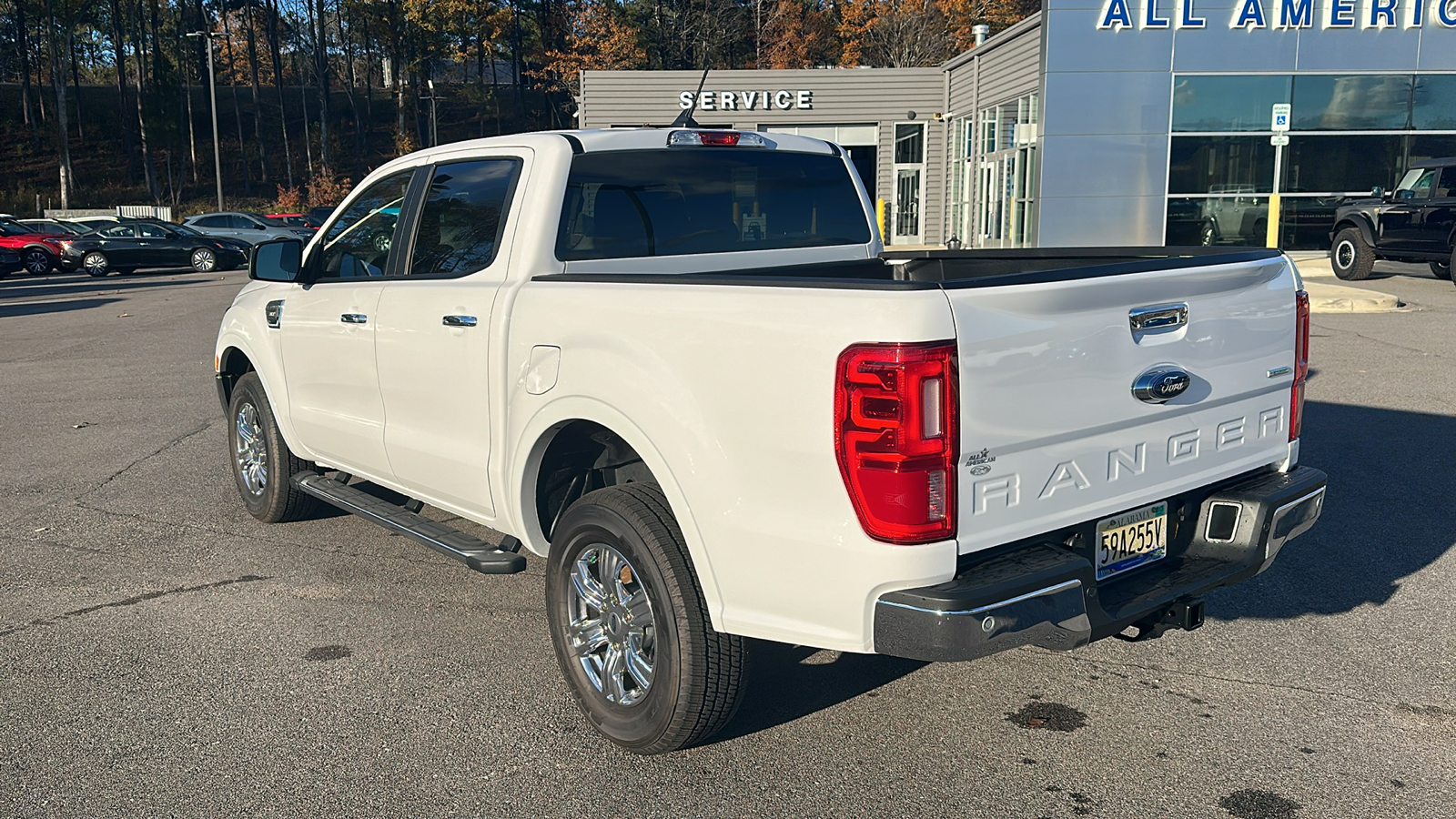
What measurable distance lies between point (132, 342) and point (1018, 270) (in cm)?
1371

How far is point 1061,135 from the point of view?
26391mm

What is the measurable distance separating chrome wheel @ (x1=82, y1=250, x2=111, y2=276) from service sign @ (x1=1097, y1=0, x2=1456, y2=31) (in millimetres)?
25223

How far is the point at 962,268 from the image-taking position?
16.2 feet

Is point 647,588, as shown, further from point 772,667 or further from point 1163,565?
point 1163,565

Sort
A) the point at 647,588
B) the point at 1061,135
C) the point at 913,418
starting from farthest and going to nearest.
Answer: the point at 1061,135 < the point at 647,588 < the point at 913,418

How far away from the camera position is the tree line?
60.1 metres

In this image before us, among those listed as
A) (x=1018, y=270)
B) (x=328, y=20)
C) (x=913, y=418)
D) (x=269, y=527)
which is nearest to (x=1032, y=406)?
(x=913, y=418)

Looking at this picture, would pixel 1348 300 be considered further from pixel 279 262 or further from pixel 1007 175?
pixel 1007 175

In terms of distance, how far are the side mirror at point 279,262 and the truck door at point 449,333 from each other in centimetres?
84

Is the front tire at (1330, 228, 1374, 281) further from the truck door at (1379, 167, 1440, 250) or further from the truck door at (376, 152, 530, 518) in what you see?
the truck door at (376, 152, 530, 518)

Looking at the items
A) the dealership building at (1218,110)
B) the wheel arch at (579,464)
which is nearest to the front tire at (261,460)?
the wheel arch at (579,464)

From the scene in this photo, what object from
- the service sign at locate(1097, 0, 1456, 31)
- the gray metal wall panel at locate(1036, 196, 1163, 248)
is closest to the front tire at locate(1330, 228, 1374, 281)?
the gray metal wall panel at locate(1036, 196, 1163, 248)

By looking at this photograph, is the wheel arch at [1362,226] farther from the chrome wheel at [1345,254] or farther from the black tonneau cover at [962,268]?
the black tonneau cover at [962,268]

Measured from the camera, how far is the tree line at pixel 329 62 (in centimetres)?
6009
